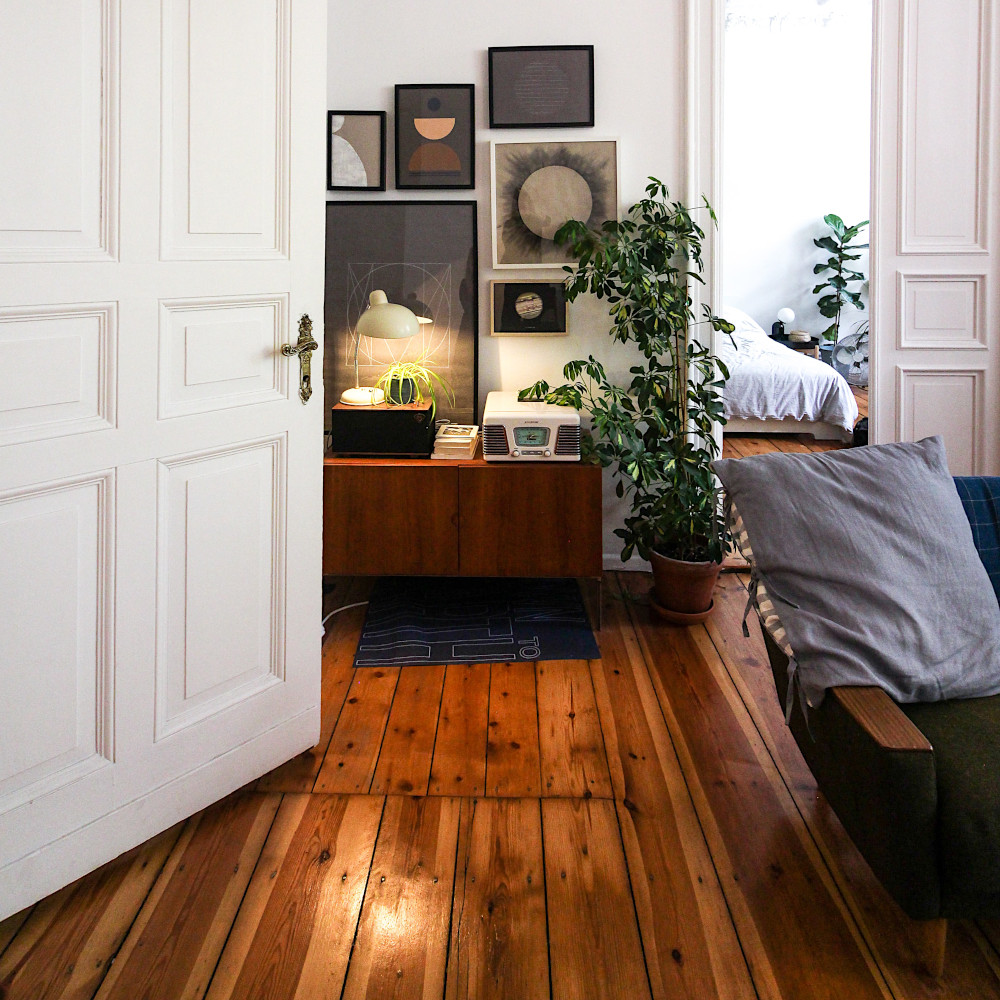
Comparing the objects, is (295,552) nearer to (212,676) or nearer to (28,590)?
(212,676)

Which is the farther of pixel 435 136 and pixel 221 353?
pixel 435 136

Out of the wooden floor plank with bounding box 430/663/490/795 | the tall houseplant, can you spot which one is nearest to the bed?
the tall houseplant

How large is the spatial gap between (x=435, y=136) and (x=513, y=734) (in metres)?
2.38

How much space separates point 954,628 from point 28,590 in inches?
71.7

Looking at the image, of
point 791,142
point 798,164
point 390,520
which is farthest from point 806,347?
point 390,520

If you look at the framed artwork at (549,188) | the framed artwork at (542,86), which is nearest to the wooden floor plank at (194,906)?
the framed artwork at (549,188)

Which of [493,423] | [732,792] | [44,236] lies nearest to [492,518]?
[493,423]

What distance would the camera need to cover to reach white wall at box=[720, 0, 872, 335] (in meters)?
7.37

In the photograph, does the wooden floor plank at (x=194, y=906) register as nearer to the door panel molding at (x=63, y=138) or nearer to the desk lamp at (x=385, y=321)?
the door panel molding at (x=63, y=138)

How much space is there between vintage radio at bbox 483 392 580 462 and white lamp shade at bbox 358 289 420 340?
0.42 metres

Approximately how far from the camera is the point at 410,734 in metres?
2.49

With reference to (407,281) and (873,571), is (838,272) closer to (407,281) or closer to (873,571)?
(407,281)

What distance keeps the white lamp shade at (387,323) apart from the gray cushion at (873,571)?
5.08ft

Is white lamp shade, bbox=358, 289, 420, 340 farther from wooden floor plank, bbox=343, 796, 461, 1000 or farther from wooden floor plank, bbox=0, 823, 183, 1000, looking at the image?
wooden floor plank, bbox=0, 823, 183, 1000
